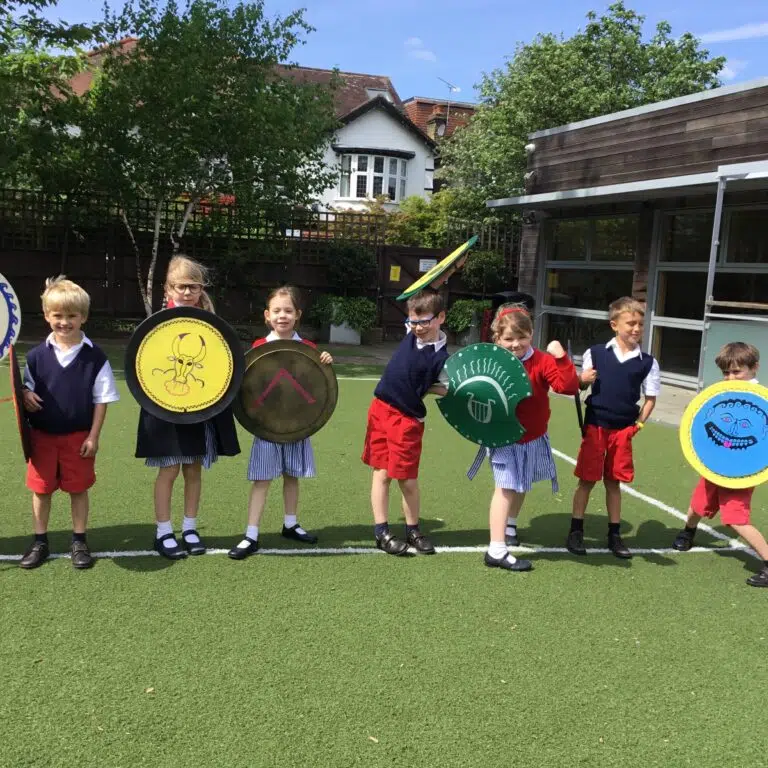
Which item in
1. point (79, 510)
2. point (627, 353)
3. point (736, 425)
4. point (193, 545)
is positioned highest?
point (627, 353)

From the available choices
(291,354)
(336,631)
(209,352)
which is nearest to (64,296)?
(209,352)

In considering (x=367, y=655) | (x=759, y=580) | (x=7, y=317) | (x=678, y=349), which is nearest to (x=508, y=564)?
(x=367, y=655)

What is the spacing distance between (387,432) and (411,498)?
1.42ft

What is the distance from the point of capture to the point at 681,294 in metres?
11.9

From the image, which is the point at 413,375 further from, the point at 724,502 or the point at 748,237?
the point at 748,237

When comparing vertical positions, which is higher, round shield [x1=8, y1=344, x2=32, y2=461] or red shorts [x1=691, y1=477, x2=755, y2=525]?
round shield [x1=8, y1=344, x2=32, y2=461]

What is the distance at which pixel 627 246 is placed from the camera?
12828 millimetres

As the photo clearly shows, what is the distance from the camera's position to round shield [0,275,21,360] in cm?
433

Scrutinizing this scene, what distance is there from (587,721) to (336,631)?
46.3 inches

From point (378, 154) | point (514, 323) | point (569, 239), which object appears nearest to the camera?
point (514, 323)

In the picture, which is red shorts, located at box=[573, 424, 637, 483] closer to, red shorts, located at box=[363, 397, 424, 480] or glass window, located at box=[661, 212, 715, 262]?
red shorts, located at box=[363, 397, 424, 480]

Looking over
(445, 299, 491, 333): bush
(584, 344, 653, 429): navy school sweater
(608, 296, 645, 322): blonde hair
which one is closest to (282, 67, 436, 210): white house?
(445, 299, 491, 333): bush

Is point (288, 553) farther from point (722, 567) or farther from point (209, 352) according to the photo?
point (722, 567)

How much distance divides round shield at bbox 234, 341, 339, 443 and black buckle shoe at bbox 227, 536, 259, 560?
60 cm
